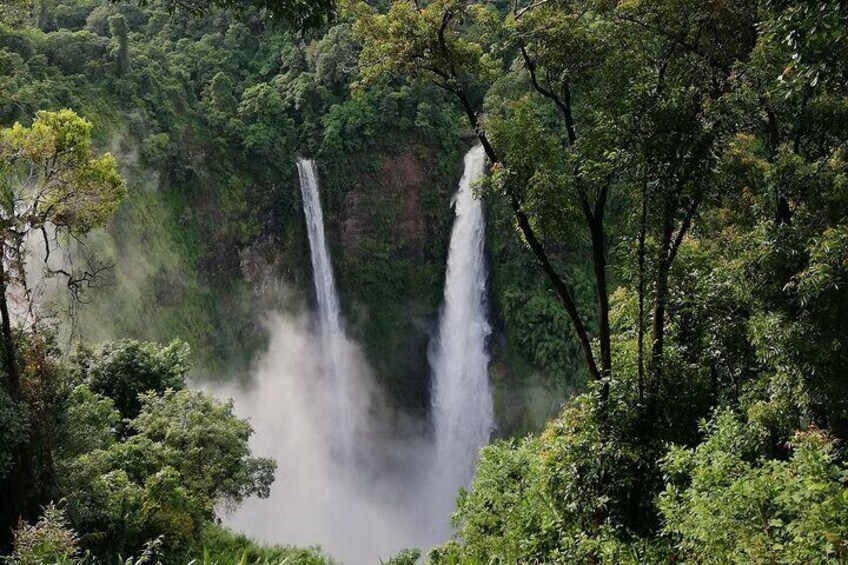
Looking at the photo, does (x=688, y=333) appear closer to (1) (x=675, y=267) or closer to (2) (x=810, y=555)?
(1) (x=675, y=267)

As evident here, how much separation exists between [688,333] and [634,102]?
3.46 meters

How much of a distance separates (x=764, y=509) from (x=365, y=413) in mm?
24875

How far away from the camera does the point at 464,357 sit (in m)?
27.8

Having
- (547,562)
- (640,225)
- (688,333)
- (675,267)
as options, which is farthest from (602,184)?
(547,562)

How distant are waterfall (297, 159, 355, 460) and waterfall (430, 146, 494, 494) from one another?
4.02 meters

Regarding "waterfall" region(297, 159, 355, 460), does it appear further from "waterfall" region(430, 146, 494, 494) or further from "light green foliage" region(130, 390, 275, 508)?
"light green foliage" region(130, 390, 275, 508)

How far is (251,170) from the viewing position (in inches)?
1061

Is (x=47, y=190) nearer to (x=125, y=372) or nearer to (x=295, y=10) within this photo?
(x=295, y=10)

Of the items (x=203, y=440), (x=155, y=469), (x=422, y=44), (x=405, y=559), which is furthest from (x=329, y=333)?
(x=422, y=44)

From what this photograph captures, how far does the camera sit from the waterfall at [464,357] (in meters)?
27.4

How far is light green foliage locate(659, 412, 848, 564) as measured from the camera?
427 cm

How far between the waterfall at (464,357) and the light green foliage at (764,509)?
21891mm

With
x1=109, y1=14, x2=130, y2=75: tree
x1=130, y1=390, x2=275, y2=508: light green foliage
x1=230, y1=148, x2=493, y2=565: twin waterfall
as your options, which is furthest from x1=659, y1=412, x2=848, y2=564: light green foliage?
x1=109, y1=14, x2=130, y2=75: tree

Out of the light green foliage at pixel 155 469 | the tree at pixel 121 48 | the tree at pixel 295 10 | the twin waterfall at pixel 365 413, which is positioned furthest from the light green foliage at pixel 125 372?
the tree at pixel 121 48
